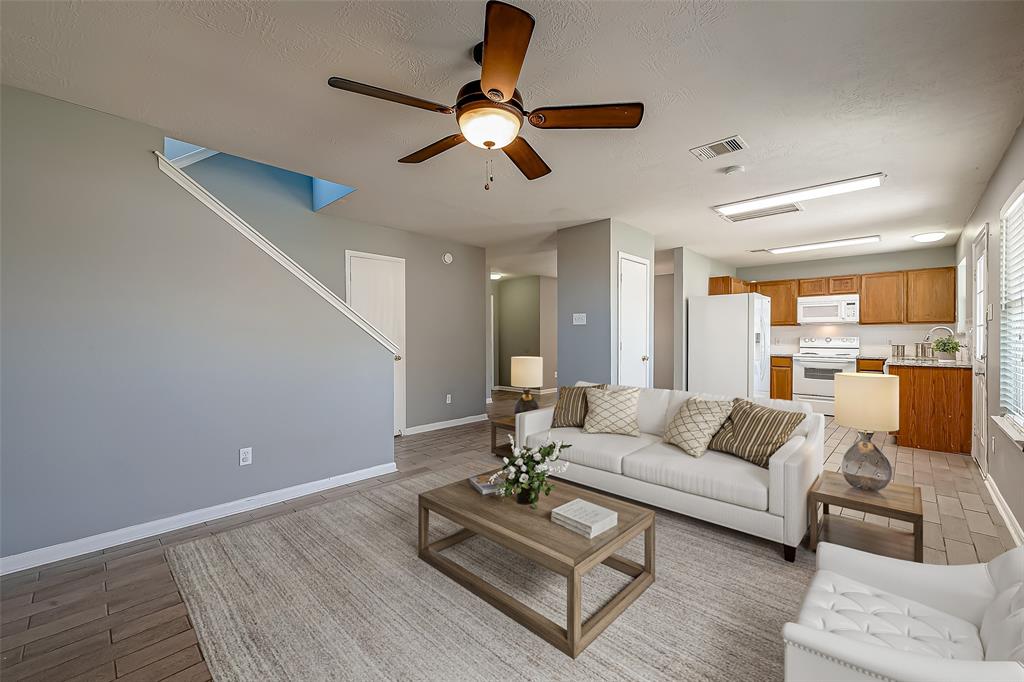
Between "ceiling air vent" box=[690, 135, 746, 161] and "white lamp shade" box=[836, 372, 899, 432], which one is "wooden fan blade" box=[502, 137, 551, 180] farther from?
"white lamp shade" box=[836, 372, 899, 432]

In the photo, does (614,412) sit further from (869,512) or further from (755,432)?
(869,512)

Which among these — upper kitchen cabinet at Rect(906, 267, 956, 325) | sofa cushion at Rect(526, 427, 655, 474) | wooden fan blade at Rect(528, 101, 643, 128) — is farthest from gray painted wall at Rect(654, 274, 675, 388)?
wooden fan blade at Rect(528, 101, 643, 128)

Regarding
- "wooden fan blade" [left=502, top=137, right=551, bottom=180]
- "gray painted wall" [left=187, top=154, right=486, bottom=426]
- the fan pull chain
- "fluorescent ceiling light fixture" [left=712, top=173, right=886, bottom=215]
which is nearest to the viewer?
"wooden fan blade" [left=502, top=137, right=551, bottom=180]

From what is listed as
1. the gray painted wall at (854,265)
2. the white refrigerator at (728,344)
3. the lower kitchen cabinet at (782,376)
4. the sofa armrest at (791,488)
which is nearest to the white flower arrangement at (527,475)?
the sofa armrest at (791,488)

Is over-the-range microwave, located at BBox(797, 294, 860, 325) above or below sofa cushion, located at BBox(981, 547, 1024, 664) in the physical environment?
above

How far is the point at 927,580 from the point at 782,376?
6.60 m

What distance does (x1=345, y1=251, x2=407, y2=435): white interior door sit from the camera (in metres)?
5.18

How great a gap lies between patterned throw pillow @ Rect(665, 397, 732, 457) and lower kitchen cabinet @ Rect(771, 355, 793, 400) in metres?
5.00

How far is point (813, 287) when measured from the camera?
726 cm

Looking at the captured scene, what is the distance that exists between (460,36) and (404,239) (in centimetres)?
386

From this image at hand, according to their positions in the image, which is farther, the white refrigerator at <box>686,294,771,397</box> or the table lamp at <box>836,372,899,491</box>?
the white refrigerator at <box>686,294,771,397</box>

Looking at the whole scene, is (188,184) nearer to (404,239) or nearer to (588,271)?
(404,239)

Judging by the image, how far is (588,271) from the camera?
5.15 m

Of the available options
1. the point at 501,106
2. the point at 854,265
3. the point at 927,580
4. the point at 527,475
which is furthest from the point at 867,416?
the point at 854,265
